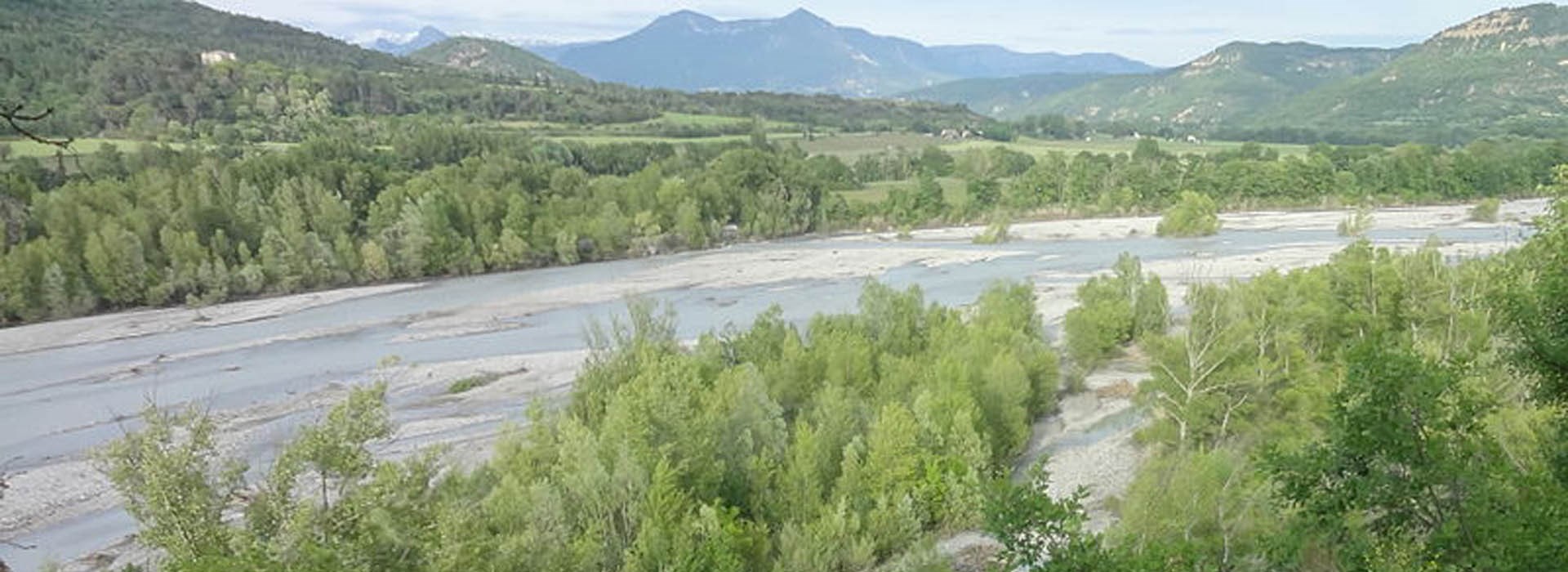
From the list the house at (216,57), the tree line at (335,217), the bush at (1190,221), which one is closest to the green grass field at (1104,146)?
the bush at (1190,221)

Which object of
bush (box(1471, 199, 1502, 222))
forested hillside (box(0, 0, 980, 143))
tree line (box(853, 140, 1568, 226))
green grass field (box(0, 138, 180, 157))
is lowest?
bush (box(1471, 199, 1502, 222))

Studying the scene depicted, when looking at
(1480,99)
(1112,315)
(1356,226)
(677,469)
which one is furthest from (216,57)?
(1480,99)

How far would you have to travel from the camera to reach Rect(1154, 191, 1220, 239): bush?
2923 inches

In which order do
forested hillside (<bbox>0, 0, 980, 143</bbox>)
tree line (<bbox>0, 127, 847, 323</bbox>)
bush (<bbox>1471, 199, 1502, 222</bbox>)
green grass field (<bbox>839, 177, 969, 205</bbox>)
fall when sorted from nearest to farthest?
tree line (<bbox>0, 127, 847, 323</bbox>) → bush (<bbox>1471, 199, 1502, 222</bbox>) → green grass field (<bbox>839, 177, 969, 205</bbox>) → forested hillside (<bbox>0, 0, 980, 143</bbox>)

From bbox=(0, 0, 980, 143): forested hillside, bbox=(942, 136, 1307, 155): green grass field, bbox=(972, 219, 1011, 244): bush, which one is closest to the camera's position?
bbox=(972, 219, 1011, 244): bush

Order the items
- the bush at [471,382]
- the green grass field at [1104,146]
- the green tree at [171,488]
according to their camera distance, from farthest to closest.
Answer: the green grass field at [1104,146] < the bush at [471,382] < the green tree at [171,488]

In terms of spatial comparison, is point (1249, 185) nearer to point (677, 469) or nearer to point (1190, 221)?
point (1190, 221)

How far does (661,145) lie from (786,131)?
45.5m

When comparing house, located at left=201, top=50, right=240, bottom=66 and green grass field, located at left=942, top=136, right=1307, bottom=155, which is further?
green grass field, located at left=942, top=136, right=1307, bottom=155

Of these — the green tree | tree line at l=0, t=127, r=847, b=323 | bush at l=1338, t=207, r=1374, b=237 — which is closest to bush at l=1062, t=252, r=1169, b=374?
the green tree

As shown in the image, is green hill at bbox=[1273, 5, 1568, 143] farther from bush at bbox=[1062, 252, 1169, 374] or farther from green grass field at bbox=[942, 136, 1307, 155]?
bush at bbox=[1062, 252, 1169, 374]

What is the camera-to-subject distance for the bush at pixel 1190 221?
2923 inches

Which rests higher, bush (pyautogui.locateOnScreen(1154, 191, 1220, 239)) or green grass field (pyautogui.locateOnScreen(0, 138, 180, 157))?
green grass field (pyautogui.locateOnScreen(0, 138, 180, 157))

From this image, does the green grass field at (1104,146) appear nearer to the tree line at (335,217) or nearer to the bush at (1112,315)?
the tree line at (335,217)
